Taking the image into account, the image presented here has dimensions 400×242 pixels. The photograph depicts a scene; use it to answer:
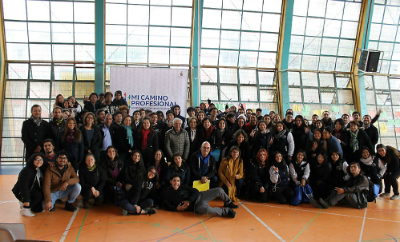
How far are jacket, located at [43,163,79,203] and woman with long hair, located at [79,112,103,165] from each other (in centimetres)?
47

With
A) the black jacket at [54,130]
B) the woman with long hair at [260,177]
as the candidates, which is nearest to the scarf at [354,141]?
the woman with long hair at [260,177]

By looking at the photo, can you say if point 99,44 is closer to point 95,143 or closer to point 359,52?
point 95,143

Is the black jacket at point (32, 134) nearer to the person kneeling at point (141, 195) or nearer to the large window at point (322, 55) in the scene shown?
the person kneeling at point (141, 195)

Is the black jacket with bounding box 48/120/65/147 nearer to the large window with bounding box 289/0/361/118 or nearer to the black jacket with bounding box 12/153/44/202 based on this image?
the black jacket with bounding box 12/153/44/202

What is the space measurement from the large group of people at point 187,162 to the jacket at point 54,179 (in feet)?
0.05

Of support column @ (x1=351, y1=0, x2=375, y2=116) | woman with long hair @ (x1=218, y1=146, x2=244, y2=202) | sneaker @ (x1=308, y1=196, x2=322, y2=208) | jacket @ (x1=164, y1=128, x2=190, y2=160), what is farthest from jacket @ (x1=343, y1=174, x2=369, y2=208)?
support column @ (x1=351, y1=0, x2=375, y2=116)

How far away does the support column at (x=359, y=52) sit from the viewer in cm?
1098

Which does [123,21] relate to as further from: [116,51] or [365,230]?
[365,230]

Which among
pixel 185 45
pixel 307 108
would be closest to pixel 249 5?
pixel 185 45

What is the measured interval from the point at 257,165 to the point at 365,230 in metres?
1.96

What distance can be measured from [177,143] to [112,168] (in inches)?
48.1

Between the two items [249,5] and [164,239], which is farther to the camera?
[249,5]

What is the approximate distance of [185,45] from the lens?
1051 centimetres

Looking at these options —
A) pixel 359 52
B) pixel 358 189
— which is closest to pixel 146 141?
pixel 358 189
